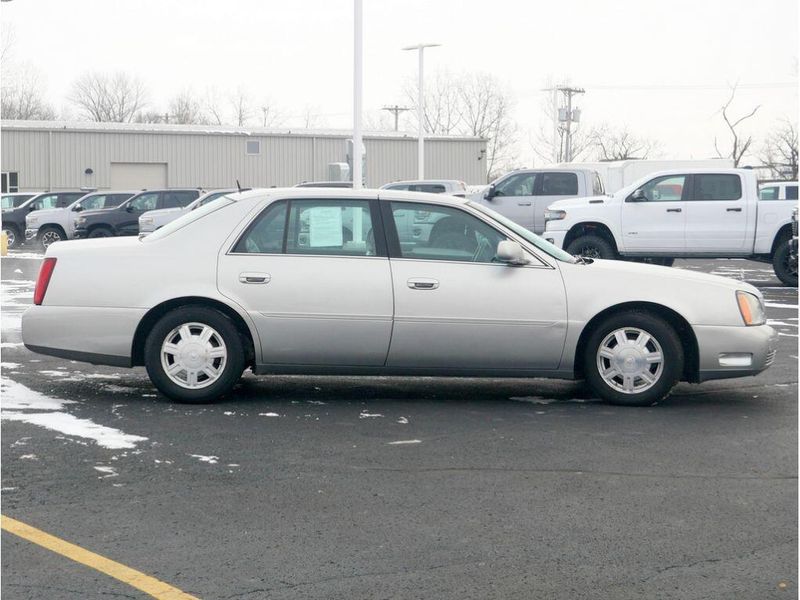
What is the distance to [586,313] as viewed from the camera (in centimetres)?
812

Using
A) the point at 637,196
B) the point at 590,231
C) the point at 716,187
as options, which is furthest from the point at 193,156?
the point at 716,187

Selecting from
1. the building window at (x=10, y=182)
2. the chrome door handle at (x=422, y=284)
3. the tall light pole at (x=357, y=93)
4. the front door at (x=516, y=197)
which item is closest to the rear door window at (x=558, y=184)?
the front door at (x=516, y=197)

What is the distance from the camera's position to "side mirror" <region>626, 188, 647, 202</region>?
19.4 metres

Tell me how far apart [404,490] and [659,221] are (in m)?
14.3

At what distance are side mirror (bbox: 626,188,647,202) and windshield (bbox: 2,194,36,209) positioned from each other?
21.6 meters

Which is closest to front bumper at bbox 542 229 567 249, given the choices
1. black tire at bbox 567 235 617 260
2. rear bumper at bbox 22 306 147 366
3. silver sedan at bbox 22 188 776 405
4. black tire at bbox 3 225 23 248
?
black tire at bbox 567 235 617 260

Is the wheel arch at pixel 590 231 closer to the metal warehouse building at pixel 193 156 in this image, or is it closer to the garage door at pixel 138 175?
the metal warehouse building at pixel 193 156

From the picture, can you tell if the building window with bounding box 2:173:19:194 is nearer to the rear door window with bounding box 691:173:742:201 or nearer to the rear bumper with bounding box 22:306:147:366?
the rear door window with bounding box 691:173:742:201

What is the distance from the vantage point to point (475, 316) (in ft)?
26.4

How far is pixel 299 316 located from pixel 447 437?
1.54m

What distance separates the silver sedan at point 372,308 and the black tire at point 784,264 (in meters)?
11.0

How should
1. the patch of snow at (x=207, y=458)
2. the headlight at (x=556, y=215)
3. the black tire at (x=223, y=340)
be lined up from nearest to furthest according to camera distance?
the patch of snow at (x=207, y=458), the black tire at (x=223, y=340), the headlight at (x=556, y=215)

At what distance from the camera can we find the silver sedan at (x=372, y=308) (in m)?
8.05

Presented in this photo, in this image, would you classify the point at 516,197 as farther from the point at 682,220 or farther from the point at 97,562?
the point at 97,562
